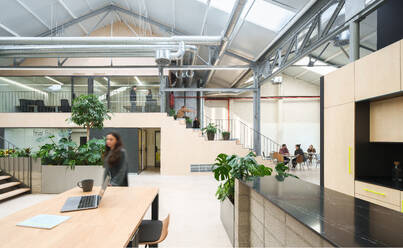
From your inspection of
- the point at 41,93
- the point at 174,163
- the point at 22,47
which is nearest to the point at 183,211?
the point at 174,163

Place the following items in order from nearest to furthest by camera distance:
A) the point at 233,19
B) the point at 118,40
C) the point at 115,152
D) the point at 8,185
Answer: the point at 115,152
the point at 233,19
the point at 8,185
the point at 118,40

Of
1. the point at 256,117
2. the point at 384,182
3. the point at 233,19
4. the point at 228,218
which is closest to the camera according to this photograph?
the point at 384,182

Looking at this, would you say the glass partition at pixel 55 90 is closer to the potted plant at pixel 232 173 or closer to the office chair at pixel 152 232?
the potted plant at pixel 232 173

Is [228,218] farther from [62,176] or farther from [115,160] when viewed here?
[62,176]

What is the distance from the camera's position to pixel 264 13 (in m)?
5.49

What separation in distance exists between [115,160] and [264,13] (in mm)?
5929

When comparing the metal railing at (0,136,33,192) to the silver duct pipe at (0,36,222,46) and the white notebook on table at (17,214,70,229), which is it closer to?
the silver duct pipe at (0,36,222,46)

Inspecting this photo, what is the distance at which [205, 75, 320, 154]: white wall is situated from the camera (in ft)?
39.9

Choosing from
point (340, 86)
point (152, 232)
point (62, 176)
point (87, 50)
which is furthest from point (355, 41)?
point (87, 50)

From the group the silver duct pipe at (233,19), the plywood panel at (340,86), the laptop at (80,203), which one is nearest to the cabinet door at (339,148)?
the plywood panel at (340,86)

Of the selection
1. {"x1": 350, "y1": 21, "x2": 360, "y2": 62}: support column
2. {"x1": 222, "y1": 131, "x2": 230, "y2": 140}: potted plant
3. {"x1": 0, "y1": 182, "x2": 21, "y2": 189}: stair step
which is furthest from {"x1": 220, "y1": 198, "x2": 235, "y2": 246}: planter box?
{"x1": 0, "y1": 182, "x2": 21, "y2": 189}: stair step

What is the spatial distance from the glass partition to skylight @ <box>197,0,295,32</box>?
454 centimetres

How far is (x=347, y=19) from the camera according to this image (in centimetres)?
341

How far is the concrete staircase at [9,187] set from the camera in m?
4.91
